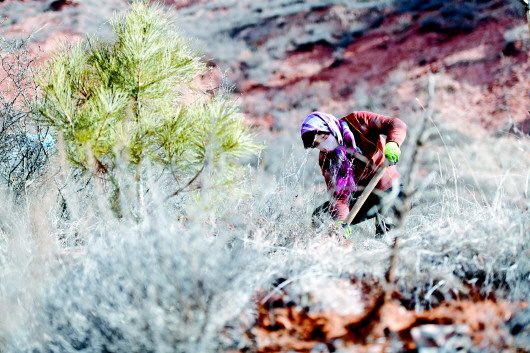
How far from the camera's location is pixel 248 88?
33.6 ft

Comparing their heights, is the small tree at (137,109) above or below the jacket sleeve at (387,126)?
above

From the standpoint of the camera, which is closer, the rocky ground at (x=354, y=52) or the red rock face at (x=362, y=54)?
the rocky ground at (x=354, y=52)

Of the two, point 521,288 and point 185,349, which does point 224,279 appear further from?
point 521,288

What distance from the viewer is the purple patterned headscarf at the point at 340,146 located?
9.41 feet

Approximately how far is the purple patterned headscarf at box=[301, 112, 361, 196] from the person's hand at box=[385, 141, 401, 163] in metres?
0.26

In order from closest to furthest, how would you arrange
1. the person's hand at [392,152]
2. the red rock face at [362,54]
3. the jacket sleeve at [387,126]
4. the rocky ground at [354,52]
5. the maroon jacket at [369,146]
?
the person's hand at [392,152] < the jacket sleeve at [387,126] < the maroon jacket at [369,146] < the rocky ground at [354,52] < the red rock face at [362,54]

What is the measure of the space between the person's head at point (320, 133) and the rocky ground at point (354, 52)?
17.4 feet

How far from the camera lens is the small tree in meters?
2.33

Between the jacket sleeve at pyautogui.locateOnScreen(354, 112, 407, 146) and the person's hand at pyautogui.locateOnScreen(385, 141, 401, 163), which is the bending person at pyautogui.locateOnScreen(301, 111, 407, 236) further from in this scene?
the person's hand at pyautogui.locateOnScreen(385, 141, 401, 163)

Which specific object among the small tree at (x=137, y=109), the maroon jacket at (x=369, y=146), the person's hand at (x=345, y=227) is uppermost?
the small tree at (x=137, y=109)

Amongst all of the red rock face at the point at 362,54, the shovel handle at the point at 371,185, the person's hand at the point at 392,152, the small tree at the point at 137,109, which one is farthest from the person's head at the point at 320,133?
the red rock face at the point at 362,54

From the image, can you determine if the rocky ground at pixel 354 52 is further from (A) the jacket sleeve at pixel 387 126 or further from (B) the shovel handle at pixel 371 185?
(B) the shovel handle at pixel 371 185

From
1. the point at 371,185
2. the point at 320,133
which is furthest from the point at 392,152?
the point at 371,185

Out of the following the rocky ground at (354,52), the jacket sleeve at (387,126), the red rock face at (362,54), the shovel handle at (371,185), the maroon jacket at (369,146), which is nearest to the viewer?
the shovel handle at (371,185)
